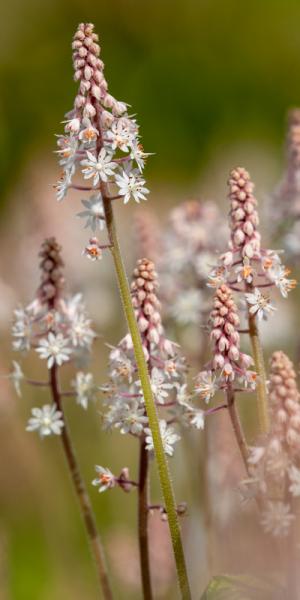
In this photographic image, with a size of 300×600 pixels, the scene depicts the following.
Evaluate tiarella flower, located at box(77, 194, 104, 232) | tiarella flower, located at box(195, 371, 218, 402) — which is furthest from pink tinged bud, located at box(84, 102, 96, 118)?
tiarella flower, located at box(195, 371, 218, 402)

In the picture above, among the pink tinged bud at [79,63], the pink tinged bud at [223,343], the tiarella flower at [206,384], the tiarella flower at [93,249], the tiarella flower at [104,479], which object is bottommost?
the tiarella flower at [104,479]

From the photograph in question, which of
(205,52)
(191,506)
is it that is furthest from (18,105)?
(191,506)

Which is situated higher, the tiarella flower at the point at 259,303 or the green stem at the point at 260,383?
the tiarella flower at the point at 259,303

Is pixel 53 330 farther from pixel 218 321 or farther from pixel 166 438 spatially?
pixel 218 321

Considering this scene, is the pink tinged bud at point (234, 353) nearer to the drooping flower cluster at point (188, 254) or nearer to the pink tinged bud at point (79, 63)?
the pink tinged bud at point (79, 63)

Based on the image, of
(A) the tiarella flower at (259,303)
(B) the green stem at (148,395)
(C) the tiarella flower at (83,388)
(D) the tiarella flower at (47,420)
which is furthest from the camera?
(C) the tiarella flower at (83,388)

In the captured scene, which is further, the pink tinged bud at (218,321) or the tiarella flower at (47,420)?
the tiarella flower at (47,420)

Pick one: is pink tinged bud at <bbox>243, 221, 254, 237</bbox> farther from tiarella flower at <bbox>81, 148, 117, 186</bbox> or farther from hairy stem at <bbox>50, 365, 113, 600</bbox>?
hairy stem at <bbox>50, 365, 113, 600</bbox>

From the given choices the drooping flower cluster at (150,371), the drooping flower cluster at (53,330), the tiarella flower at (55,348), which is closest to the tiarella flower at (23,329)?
the drooping flower cluster at (53,330)

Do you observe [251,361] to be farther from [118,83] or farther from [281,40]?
[281,40]
